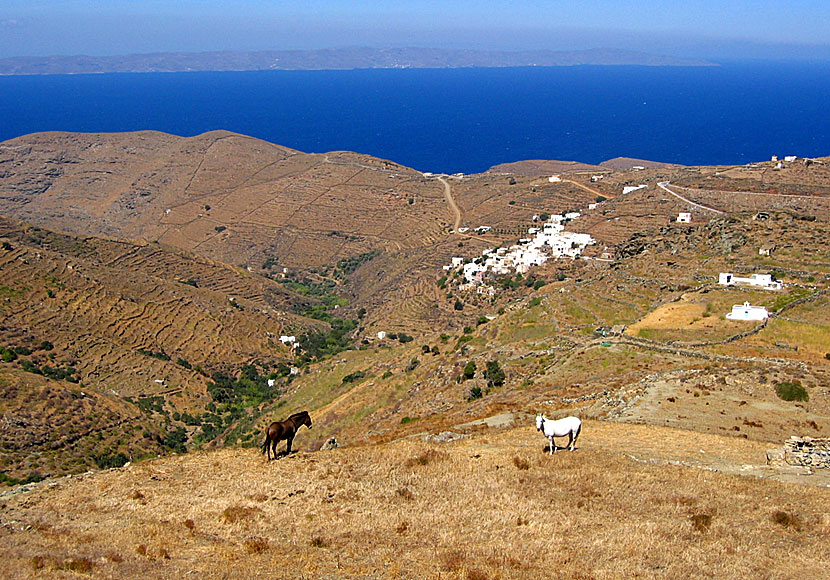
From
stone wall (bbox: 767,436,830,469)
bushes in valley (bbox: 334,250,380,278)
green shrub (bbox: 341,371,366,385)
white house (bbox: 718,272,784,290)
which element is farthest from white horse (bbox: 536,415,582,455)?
bushes in valley (bbox: 334,250,380,278)

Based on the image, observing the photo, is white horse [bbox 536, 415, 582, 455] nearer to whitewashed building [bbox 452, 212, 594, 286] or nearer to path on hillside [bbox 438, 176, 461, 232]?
whitewashed building [bbox 452, 212, 594, 286]

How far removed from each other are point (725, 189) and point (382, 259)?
1468 inches

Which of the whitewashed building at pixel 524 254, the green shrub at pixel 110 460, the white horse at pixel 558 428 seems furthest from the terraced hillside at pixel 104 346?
the white horse at pixel 558 428

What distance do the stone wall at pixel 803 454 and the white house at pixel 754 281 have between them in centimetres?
2239

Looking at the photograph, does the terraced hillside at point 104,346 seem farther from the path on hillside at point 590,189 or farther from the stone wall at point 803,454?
the path on hillside at point 590,189

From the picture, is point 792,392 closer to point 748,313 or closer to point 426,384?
point 748,313

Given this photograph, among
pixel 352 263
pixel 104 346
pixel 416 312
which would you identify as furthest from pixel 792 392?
pixel 352 263

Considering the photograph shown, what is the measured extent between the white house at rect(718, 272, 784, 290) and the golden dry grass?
23753mm

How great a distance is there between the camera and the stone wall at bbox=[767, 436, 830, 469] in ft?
45.4

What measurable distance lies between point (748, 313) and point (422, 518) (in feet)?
81.3

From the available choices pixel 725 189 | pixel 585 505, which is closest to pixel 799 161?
pixel 725 189

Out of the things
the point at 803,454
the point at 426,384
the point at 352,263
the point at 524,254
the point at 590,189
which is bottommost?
the point at 352,263

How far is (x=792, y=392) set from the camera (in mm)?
19969

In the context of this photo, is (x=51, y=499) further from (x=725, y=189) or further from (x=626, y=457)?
(x=725, y=189)
